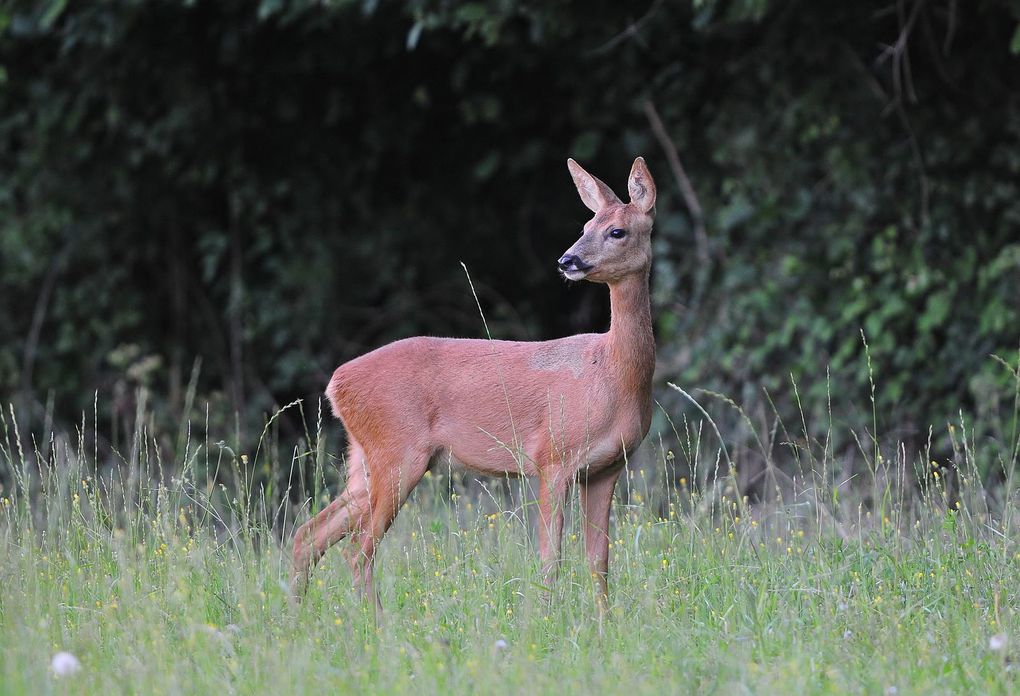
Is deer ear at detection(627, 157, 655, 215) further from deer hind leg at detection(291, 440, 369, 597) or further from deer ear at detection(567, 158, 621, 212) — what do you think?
deer hind leg at detection(291, 440, 369, 597)

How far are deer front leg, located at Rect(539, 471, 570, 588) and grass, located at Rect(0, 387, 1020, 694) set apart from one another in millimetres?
62

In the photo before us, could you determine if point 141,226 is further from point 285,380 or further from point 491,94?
point 491,94

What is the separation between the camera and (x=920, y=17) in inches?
320

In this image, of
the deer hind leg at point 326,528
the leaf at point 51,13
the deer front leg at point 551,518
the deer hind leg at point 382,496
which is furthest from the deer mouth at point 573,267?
the leaf at point 51,13

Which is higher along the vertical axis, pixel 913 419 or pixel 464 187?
pixel 464 187

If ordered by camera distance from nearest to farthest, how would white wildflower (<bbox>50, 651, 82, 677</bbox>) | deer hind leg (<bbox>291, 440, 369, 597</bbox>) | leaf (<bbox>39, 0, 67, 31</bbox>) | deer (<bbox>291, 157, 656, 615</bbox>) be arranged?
white wildflower (<bbox>50, 651, 82, 677</bbox>)
deer (<bbox>291, 157, 656, 615</bbox>)
deer hind leg (<bbox>291, 440, 369, 597</bbox>)
leaf (<bbox>39, 0, 67, 31</bbox>)

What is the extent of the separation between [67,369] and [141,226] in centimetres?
118

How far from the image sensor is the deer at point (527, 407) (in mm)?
4969

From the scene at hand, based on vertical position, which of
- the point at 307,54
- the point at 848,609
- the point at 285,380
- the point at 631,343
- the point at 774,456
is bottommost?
the point at 774,456

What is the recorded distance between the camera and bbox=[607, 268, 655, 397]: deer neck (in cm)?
503

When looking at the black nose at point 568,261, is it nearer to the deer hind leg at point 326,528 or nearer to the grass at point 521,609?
the grass at point 521,609

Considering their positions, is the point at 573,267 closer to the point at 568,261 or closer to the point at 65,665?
the point at 568,261

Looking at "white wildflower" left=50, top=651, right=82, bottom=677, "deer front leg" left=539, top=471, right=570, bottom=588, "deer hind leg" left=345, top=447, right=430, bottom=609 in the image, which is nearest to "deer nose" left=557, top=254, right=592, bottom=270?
"deer front leg" left=539, top=471, right=570, bottom=588

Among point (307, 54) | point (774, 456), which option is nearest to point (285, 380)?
point (307, 54)
